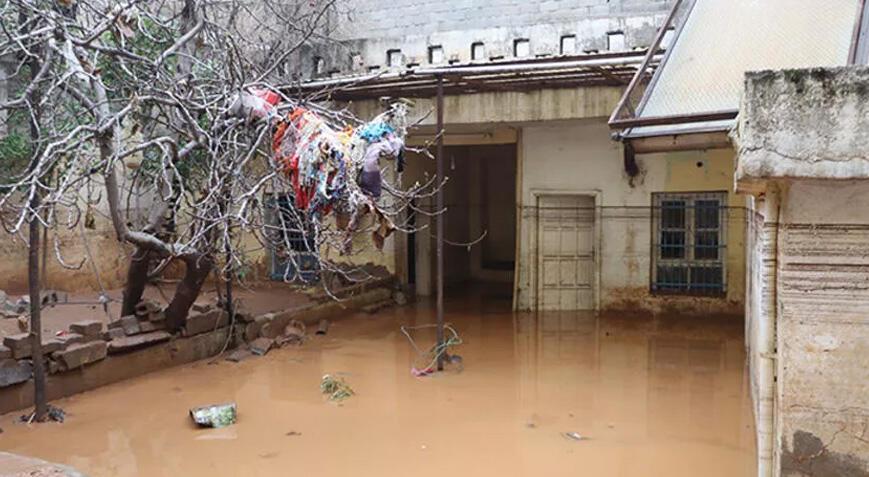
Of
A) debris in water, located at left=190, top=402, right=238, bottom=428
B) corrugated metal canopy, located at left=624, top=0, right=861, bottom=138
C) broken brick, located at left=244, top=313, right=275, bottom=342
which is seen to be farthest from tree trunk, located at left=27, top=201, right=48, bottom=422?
corrugated metal canopy, located at left=624, top=0, right=861, bottom=138

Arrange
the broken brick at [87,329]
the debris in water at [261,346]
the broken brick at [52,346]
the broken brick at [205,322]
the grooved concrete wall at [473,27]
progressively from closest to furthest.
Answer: the broken brick at [52,346] → the broken brick at [87,329] → the broken brick at [205,322] → the debris in water at [261,346] → the grooved concrete wall at [473,27]

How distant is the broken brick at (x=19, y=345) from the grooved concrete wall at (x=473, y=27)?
672 cm

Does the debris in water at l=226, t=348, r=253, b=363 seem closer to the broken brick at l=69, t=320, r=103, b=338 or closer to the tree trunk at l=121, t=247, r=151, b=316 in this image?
the tree trunk at l=121, t=247, r=151, b=316

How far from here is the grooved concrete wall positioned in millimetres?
10625

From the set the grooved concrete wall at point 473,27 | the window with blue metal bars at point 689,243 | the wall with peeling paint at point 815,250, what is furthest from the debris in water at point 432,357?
the wall with peeling paint at point 815,250

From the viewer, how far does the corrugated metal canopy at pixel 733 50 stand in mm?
4992

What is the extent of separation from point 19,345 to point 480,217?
37.7ft

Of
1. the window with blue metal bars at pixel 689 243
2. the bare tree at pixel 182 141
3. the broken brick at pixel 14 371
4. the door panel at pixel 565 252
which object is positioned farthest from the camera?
the door panel at pixel 565 252

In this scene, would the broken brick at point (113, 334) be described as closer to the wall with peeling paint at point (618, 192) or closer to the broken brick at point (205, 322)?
the broken brick at point (205, 322)

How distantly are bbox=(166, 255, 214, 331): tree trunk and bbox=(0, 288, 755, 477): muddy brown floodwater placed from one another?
0.69 m

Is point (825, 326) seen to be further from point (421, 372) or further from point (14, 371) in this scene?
point (14, 371)

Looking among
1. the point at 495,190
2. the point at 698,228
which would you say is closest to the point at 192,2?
the point at 698,228

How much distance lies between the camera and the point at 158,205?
8.15 meters

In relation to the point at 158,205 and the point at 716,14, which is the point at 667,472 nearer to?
the point at 716,14
